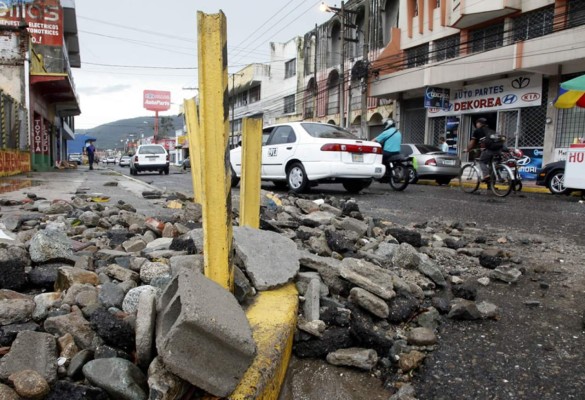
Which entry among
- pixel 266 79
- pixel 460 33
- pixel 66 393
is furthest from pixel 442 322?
pixel 266 79

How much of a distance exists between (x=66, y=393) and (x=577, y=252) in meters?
4.35

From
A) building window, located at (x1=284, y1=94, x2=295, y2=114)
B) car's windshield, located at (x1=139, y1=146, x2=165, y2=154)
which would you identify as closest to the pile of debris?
car's windshield, located at (x1=139, y1=146, x2=165, y2=154)

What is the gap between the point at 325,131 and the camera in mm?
8977

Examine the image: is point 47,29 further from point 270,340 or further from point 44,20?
point 270,340

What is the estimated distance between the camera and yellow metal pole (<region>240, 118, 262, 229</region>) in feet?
10.8

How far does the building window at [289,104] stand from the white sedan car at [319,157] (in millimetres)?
29457

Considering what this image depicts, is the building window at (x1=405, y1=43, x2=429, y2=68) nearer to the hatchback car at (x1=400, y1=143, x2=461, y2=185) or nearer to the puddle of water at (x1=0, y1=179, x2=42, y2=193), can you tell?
the hatchback car at (x1=400, y1=143, x2=461, y2=185)

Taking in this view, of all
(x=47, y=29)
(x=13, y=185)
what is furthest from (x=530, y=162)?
(x=47, y=29)

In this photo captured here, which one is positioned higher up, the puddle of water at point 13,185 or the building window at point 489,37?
the building window at point 489,37

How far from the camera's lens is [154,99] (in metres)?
90.2

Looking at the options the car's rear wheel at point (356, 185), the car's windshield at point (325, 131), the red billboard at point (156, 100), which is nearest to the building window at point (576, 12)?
the car's rear wheel at point (356, 185)

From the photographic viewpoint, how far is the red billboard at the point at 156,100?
8931 centimetres

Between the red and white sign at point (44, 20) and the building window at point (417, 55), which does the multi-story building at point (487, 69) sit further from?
the red and white sign at point (44, 20)

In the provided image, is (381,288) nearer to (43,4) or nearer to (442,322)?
(442,322)
